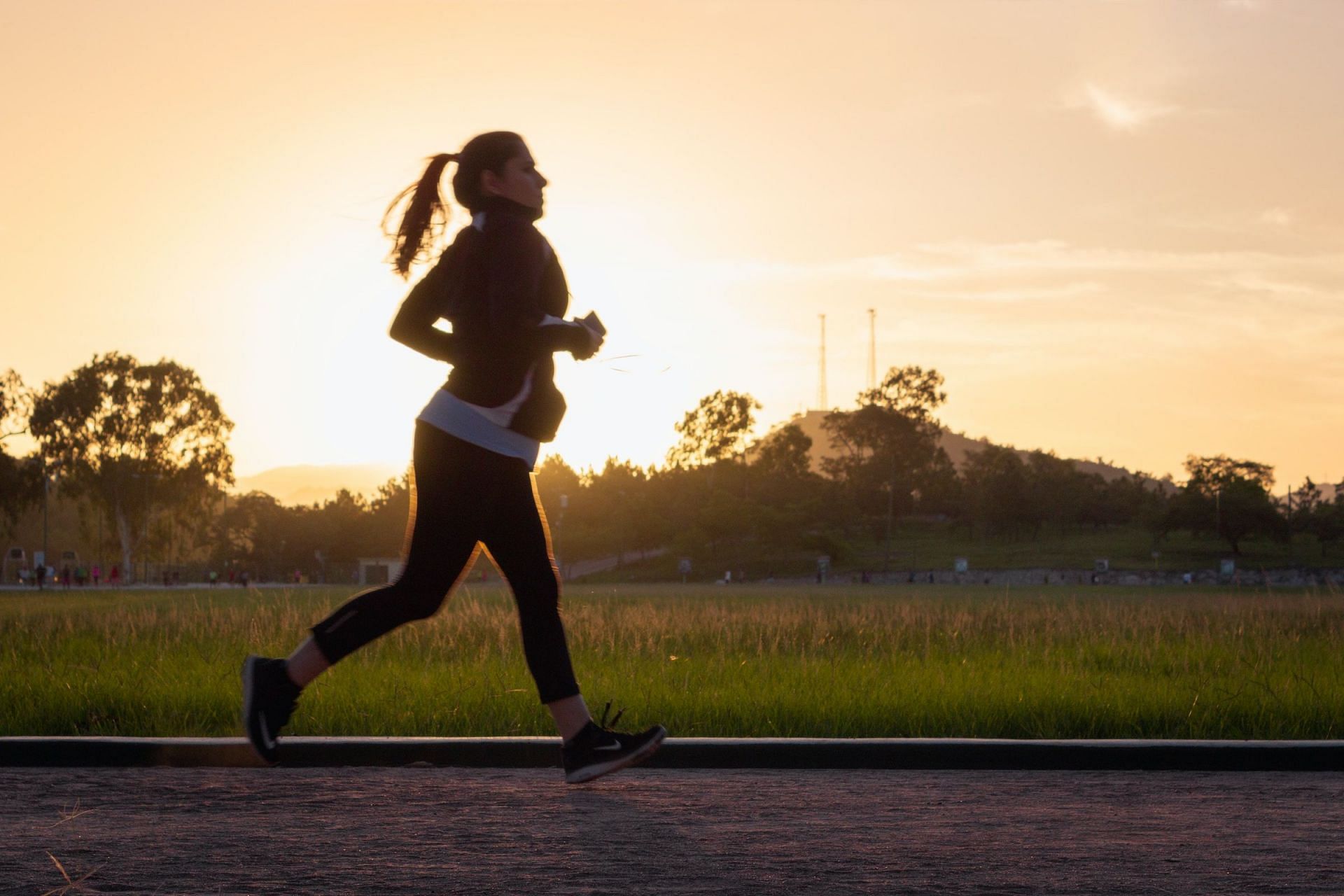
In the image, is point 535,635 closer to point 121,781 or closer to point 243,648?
point 121,781

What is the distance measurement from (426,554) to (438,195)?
46.1 inches

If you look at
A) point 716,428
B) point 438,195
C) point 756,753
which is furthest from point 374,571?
point 438,195

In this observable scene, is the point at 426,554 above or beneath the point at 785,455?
beneath

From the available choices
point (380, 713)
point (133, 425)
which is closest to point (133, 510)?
point (133, 425)

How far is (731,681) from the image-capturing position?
8.60 m

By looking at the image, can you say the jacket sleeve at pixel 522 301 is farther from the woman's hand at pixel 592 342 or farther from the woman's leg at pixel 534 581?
the woman's leg at pixel 534 581

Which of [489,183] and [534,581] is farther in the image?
[489,183]

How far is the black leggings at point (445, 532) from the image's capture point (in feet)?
14.2

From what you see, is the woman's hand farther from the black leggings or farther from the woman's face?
the woman's face

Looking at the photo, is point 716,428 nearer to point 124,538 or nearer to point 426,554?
point 124,538

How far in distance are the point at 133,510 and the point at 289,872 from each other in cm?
7254

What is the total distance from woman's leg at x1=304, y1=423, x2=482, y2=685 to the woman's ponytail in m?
0.59

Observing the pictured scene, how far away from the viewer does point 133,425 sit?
70.4m

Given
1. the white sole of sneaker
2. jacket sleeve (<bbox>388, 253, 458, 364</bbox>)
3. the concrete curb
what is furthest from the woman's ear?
the concrete curb
